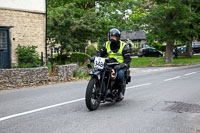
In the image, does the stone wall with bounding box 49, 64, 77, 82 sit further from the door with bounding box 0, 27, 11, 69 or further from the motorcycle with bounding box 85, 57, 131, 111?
the motorcycle with bounding box 85, 57, 131, 111

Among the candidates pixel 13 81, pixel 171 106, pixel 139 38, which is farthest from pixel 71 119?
pixel 139 38

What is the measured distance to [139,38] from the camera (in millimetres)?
71312

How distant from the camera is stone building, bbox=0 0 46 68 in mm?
18625

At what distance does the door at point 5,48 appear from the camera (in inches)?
723

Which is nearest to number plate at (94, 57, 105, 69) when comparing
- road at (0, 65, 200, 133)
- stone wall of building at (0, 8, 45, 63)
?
road at (0, 65, 200, 133)

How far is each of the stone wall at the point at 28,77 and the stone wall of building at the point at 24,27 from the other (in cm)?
509

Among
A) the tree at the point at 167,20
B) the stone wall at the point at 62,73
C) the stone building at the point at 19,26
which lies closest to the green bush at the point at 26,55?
the stone building at the point at 19,26

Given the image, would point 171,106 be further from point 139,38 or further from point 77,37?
point 139,38

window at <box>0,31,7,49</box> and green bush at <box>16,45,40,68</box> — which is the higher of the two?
window at <box>0,31,7,49</box>

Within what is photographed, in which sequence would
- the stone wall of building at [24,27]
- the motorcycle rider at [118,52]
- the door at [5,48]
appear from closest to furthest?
the motorcycle rider at [118,52], the door at [5,48], the stone wall of building at [24,27]

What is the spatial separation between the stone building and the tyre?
1113 cm

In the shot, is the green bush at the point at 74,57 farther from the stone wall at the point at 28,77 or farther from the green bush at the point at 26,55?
the stone wall at the point at 28,77

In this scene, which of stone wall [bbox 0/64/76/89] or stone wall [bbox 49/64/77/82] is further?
stone wall [bbox 49/64/77/82]

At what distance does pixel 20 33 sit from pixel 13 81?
7.93 meters
